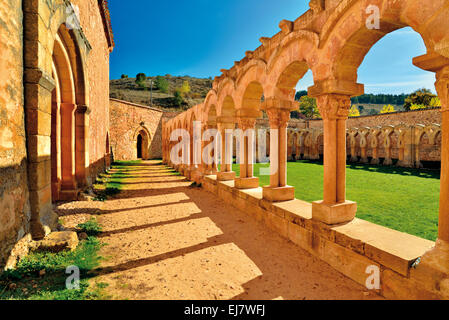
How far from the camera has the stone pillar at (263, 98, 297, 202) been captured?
5054 millimetres

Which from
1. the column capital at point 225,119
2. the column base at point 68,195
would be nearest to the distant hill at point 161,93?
the column capital at point 225,119

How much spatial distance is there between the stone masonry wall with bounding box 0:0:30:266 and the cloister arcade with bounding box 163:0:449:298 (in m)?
4.20

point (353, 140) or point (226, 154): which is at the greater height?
point (353, 140)

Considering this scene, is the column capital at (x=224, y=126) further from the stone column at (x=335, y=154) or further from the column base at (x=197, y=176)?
the stone column at (x=335, y=154)

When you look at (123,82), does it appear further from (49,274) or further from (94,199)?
(49,274)

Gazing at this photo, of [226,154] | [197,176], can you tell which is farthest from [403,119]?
[226,154]

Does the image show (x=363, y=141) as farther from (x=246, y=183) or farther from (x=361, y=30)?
(x=361, y=30)

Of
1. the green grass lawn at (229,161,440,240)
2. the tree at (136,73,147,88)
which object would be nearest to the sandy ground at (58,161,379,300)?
the green grass lawn at (229,161,440,240)

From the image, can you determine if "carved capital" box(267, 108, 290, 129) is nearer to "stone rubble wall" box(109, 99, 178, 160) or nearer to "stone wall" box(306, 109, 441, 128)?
"stone wall" box(306, 109, 441, 128)

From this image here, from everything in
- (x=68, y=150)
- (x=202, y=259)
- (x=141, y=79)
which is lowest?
(x=202, y=259)

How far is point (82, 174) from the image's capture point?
7.05 metres

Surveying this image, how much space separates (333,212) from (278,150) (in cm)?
201

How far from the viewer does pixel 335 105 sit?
3.68 metres
